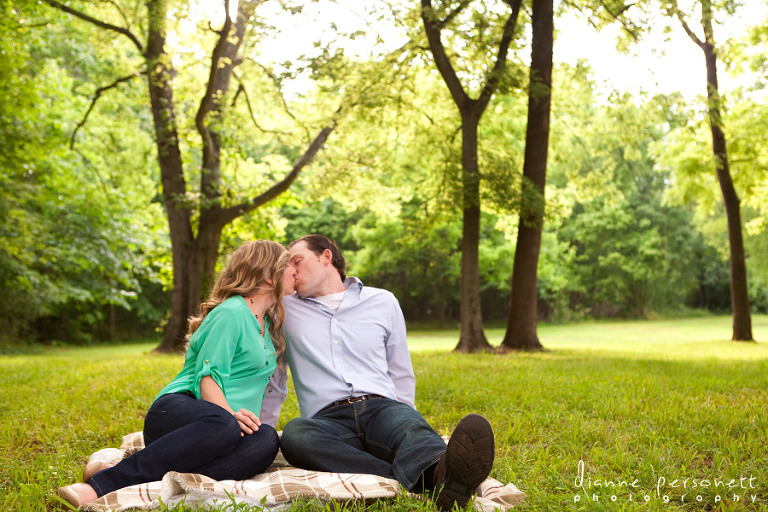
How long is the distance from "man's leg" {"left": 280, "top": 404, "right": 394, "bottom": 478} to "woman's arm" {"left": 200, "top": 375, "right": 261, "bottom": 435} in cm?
25

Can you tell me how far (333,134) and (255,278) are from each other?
12853mm

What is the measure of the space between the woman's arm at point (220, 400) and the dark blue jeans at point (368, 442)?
0.81 ft

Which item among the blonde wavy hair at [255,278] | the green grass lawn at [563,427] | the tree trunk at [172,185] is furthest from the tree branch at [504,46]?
the blonde wavy hair at [255,278]

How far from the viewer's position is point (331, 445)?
11.4 ft

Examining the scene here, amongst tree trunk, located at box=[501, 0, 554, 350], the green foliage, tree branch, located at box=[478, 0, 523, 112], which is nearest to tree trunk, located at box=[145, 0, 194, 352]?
the green foliage

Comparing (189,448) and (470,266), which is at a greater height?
(470,266)

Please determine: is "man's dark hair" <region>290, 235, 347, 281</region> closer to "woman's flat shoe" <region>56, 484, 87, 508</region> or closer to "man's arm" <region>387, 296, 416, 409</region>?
"man's arm" <region>387, 296, 416, 409</region>

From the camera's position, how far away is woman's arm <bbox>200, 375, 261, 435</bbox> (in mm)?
3391

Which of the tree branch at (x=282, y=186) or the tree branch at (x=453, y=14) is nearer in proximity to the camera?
the tree branch at (x=453, y=14)

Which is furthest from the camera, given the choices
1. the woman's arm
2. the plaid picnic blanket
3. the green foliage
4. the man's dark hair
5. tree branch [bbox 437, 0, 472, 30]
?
the green foliage

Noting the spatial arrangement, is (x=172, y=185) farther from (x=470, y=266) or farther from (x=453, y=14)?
(x=453, y=14)

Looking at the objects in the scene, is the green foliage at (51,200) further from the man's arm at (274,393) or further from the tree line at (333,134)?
the man's arm at (274,393)

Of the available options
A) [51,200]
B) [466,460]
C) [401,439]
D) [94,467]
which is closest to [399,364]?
[401,439]

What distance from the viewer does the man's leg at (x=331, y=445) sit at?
3.41 m
